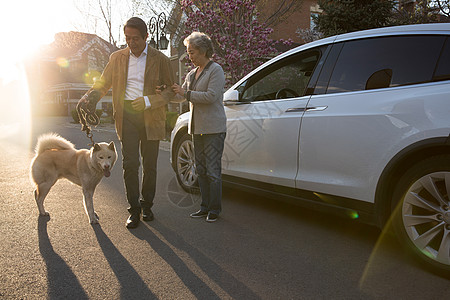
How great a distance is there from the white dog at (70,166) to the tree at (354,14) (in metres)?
12.6

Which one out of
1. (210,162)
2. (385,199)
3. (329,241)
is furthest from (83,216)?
(385,199)

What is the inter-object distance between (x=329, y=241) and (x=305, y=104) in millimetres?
1352

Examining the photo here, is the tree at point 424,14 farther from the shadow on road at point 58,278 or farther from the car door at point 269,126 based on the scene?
the shadow on road at point 58,278

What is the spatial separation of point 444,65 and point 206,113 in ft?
7.60

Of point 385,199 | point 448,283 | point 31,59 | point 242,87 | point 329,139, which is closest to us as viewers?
point 448,283

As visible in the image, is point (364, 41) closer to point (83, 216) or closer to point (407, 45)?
point (407, 45)

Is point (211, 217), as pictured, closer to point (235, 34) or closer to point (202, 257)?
point (202, 257)

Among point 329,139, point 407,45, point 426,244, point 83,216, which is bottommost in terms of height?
point 83,216

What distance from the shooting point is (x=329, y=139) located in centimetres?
361

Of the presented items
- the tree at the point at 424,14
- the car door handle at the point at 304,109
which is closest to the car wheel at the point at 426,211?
the car door handle at the point at 304,109

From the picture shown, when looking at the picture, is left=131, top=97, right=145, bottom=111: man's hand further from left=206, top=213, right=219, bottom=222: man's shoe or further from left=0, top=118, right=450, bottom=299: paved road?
left=206, top=213, right=219, bottom=222: man's shoe

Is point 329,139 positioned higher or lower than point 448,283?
higher

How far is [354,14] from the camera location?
14398 millimetres

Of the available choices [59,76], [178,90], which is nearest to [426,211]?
[178,90]
